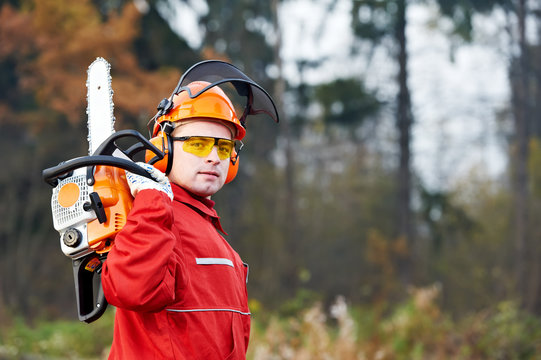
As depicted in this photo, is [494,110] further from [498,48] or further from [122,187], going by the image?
[122,187]

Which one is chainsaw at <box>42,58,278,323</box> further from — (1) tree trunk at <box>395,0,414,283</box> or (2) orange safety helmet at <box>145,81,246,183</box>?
(1) tree trunk at <box>395,0,414,283</box>

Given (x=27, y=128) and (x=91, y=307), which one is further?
(x=27, y=128)

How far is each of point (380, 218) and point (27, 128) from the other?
12162 millimetres

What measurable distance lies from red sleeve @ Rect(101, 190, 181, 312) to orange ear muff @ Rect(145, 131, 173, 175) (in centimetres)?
40

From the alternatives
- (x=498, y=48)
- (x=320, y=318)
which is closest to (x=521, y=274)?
(x=498, y=48)

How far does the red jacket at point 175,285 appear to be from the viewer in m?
2.08

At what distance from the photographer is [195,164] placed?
8.41ft

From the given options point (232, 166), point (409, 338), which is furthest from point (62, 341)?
point (232, 166)

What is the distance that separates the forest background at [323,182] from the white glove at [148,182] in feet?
22.2

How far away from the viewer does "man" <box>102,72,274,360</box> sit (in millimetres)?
2092

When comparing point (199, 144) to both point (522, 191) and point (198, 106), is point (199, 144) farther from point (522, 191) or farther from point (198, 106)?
point (522, 191)

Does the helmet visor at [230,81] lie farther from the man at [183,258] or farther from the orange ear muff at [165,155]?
the orange ear muff at [165,155]

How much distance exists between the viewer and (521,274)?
15539mm

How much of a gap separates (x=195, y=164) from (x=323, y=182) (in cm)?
2393
